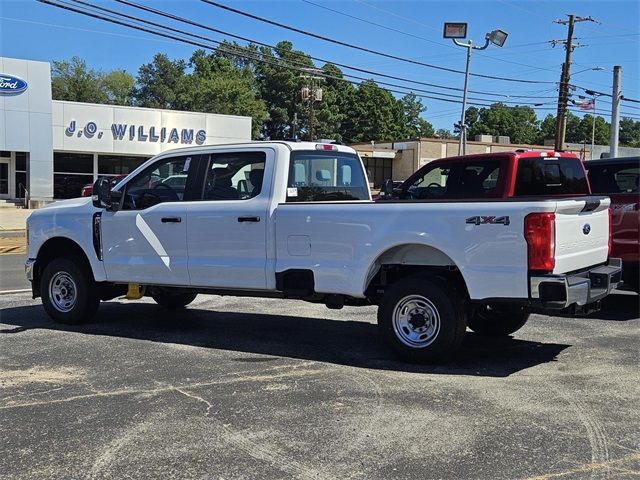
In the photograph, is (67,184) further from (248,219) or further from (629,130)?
(629,130)

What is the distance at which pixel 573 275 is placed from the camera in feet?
18.6

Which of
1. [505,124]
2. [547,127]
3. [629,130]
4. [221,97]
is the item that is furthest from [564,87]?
[629,130]

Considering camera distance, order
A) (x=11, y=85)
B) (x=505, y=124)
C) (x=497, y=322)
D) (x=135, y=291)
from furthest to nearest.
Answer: (x=505, y=124)
(x=11, y=85)
(x=135, y=291)
(x=497, y=322)

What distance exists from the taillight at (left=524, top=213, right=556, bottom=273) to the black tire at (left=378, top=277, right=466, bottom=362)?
2.71 feet

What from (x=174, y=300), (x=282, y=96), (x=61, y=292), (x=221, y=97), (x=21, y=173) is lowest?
(x=174, y=300)

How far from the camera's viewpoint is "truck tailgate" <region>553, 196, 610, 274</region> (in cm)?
547

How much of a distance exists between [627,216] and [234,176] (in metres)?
4.92

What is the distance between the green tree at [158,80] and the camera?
272 ft

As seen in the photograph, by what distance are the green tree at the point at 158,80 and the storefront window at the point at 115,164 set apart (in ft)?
155

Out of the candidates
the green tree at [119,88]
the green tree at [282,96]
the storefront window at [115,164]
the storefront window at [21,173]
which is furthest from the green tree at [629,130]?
the storefront window at [21,173]

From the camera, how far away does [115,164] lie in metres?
36.2

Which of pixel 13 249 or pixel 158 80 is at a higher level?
pixel 158 80

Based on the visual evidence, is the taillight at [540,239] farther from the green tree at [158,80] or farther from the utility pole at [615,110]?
the green tree at [158,80]

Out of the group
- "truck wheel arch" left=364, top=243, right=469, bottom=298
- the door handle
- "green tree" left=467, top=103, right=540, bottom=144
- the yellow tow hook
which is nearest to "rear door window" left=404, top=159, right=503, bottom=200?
"truck wheel arch" left=364, top=243, right=469, bottom=298
